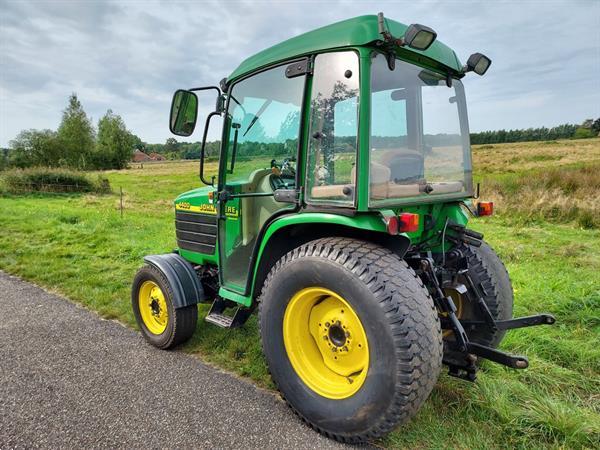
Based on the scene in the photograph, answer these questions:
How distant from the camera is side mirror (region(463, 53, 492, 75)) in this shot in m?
2.71

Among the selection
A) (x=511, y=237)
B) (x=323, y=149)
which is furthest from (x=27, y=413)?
(x=511, y=237)

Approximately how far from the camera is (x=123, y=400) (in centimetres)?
Answer: 267

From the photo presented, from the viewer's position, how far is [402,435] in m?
2.24

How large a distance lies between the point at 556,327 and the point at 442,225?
1.89 m

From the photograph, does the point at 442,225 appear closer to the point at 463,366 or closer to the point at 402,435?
the point at 463,366

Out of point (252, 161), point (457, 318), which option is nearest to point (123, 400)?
point (252, 161)

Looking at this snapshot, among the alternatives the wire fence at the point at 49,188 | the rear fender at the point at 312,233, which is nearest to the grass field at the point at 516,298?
the rear fender at the point at 312,233

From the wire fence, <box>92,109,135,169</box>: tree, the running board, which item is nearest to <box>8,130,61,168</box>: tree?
<box>92,109,135,169</box>: tree

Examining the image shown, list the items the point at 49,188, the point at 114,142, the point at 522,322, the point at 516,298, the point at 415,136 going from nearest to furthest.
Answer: the point at 522,322 → the point at 415,136 → the point at 516,298 → the point at 49,188 → the point at 114,142

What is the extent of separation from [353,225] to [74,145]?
168ft

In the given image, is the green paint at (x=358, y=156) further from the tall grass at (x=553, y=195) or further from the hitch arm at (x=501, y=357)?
the tall grass at (x=553, y=195)

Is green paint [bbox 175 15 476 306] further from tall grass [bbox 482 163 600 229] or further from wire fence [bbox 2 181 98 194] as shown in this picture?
wire fence [bbox 2 181 98 194]

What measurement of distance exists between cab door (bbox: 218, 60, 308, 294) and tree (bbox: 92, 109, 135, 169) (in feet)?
178

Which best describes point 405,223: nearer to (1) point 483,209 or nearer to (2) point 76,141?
(1) point 483,209
